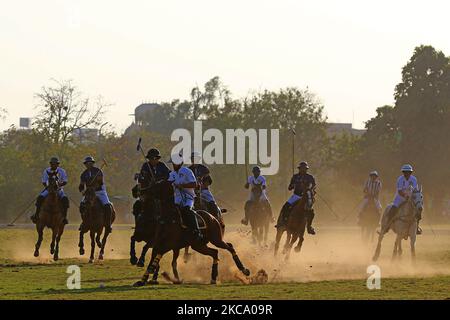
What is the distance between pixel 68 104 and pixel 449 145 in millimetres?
30645

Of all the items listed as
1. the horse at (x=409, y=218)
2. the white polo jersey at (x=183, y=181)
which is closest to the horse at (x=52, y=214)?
the horse at (x=409, y=218)

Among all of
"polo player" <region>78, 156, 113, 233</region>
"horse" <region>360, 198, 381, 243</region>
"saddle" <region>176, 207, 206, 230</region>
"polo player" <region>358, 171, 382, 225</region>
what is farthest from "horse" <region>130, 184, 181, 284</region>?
"horse" <region>360, 198, 381, 243</region>

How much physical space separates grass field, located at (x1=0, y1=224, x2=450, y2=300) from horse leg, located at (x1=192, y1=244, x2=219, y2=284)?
32 centimetres

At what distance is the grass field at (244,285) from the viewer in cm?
2261

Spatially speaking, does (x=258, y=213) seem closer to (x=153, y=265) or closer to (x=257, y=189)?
(x=257, y=189)

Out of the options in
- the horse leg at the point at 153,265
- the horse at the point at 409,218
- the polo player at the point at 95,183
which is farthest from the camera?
the polo player at the point at 95,183

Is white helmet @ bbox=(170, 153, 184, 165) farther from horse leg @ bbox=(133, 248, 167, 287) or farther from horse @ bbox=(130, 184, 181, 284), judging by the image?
horse leg @ bbox=(133, 248, 167, 287)

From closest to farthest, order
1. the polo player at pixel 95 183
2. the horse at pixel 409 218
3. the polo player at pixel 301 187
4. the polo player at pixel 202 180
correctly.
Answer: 1. the polo player at pixel 202 180
2. the polo player at pixel 301 187
3. the horse at pixel 409 218
4. the polo player at pixel 95 183

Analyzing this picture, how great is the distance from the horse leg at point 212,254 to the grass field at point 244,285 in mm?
316

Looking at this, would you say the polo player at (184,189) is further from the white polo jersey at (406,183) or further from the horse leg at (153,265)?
the white polo jersey at (406,183)

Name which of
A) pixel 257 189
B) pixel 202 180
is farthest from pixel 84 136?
pixel 202 180

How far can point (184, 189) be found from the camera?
25.1 metres
